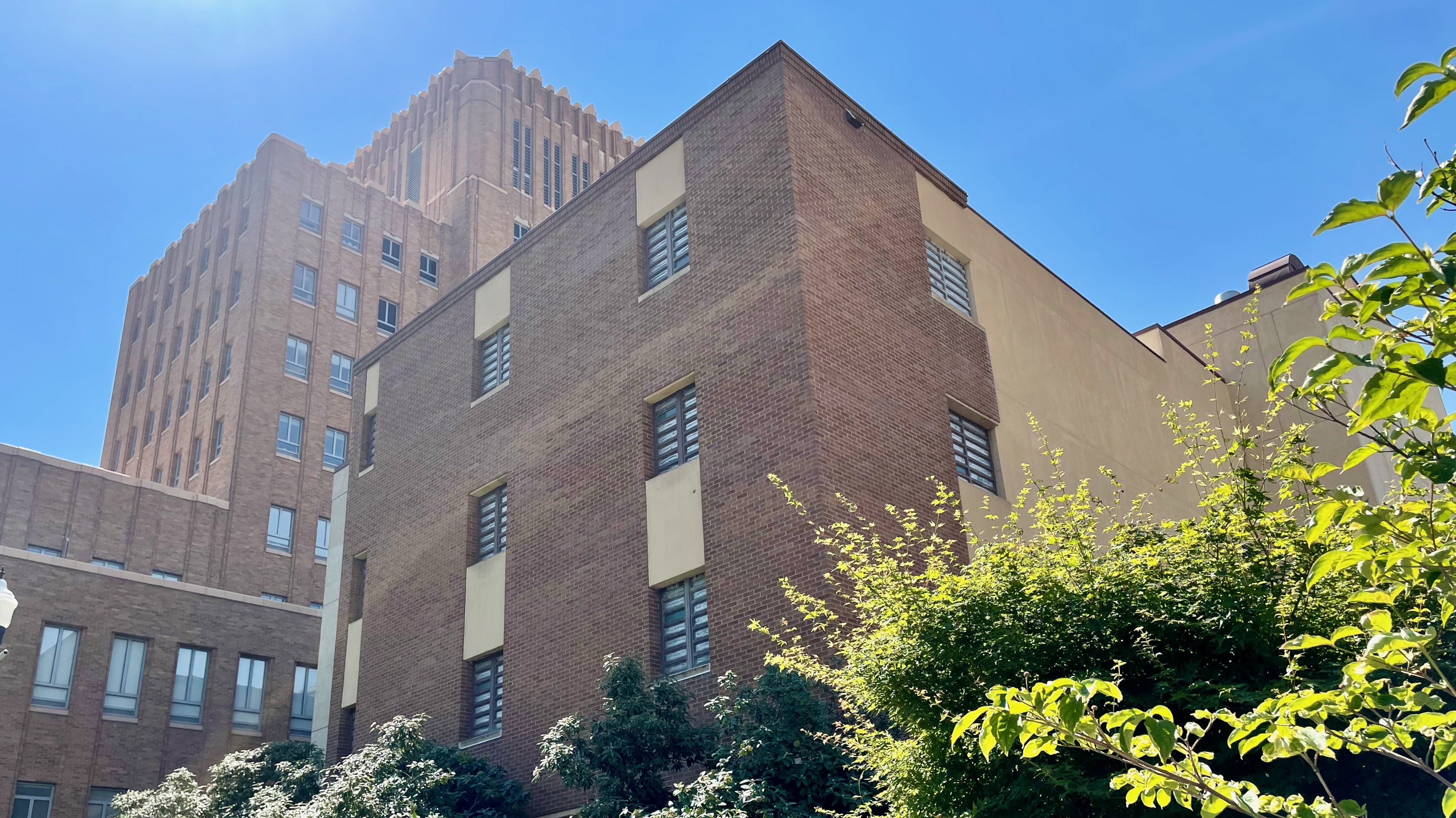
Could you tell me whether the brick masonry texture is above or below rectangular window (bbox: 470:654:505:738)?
above

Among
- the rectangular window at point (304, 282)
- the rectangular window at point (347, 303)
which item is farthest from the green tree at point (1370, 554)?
the rectangular window at point (347, 303)

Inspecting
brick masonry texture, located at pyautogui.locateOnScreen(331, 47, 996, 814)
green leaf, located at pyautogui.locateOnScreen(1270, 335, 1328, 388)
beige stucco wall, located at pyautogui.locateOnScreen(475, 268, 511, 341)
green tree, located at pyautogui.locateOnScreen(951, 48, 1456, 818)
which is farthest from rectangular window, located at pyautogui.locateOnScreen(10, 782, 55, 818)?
green leaf, located at pyautogui.locateOnScreen(1270, 335, 1328, 388)

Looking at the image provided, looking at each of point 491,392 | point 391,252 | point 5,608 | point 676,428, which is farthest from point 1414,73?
point 391,252

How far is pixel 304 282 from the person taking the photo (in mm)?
53625

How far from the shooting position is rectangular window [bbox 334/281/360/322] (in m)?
54.3

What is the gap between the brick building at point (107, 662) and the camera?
3269 cm

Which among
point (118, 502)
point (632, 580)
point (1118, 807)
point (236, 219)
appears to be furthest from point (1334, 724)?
point (236, 219)

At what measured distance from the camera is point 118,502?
44.2 metres

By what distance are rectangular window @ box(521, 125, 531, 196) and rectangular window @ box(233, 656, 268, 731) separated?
34.8 m

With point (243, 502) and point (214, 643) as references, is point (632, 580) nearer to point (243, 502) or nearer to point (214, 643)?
point (214, 643)

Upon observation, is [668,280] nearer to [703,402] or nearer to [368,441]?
[703,402]

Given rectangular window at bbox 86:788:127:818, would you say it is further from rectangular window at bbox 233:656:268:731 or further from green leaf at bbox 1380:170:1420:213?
green leaf at bbox 1380:170:1420:213

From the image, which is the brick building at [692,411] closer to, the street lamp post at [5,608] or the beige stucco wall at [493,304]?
the beige stucco wall at [493,304]

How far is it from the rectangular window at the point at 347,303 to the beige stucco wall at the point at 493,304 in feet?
105
